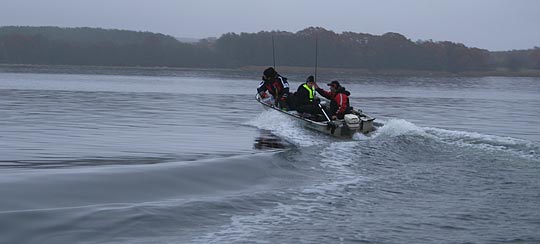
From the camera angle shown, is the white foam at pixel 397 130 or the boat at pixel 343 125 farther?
the white foam at pixel 397 130

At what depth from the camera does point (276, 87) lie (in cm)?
2173

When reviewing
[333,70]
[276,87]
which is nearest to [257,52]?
[333,70]

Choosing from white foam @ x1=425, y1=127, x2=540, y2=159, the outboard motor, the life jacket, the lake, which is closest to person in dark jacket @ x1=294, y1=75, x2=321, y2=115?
the life jacket

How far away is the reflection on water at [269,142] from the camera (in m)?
16.7

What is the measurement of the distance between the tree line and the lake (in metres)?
80.2

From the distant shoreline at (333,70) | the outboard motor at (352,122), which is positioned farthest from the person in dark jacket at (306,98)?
the distant shoreline at (333,70)

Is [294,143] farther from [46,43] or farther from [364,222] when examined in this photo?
[46,43]

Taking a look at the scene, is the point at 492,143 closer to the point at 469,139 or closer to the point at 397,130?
the point at 469,139

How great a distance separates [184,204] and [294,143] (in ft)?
23.7

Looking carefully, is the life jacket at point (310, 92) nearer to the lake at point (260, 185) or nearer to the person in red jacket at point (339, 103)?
the lake at point (260, 185)

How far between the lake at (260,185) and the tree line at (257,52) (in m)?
80.2

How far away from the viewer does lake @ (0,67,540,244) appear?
8.52 metres

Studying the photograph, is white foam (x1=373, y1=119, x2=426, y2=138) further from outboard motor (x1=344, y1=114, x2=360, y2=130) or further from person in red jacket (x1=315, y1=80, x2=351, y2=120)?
person in red jacket (x1=315, y1=80, x2=351, y2=120)

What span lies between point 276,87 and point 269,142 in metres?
4.38
